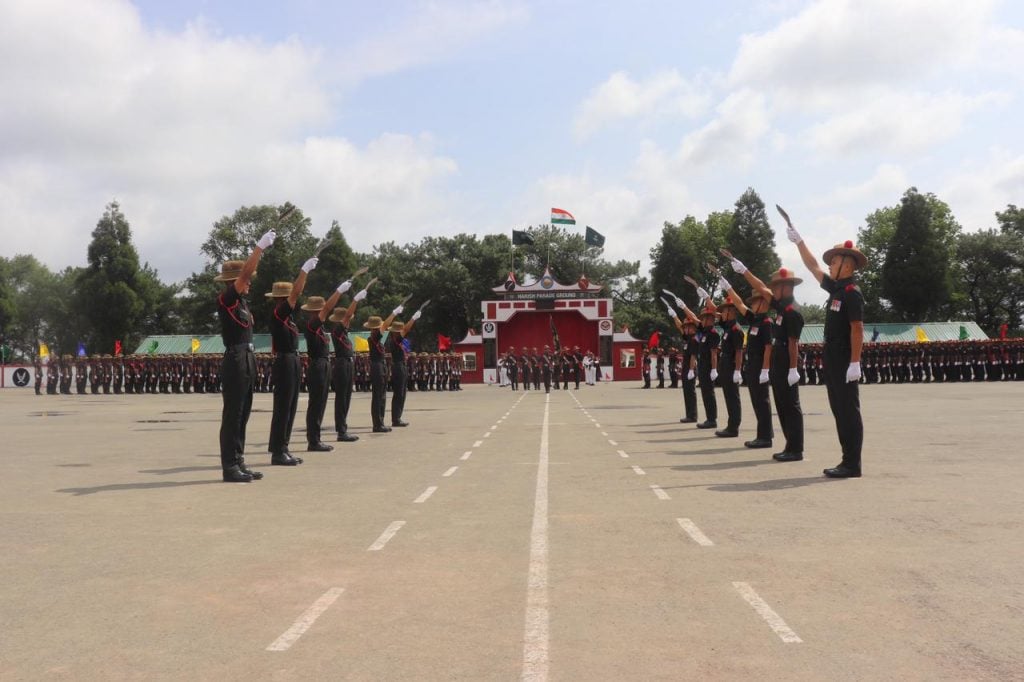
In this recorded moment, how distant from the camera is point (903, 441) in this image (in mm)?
15102

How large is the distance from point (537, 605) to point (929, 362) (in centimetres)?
4762

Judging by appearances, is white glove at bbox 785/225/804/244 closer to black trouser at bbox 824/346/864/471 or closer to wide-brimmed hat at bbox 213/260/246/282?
black trouser at bbox 824/346/864/471

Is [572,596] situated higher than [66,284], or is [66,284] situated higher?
[66,284]

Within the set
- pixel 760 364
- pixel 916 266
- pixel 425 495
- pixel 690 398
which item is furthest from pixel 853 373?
pixel 916 266

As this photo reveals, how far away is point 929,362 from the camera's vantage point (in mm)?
47594

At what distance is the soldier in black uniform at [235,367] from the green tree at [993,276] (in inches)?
3752

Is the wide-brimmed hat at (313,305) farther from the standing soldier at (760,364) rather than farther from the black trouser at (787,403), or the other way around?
the black trouser at (787,403)

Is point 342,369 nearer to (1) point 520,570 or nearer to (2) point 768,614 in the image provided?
(1) point 520,570

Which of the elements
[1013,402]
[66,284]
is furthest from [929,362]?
[66,284]

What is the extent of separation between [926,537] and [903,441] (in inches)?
334

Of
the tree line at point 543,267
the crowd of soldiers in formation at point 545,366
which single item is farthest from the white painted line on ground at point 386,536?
the tree line at point 543,267

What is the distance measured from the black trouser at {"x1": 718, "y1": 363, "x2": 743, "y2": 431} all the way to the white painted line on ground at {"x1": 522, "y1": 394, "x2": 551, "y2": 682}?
8669 mm

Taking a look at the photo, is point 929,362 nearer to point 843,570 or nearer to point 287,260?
point 843,570

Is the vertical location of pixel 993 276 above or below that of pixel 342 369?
above
